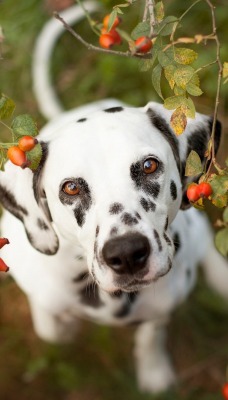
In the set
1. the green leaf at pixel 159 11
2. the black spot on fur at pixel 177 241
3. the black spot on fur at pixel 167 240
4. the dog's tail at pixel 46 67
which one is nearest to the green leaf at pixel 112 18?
the green leaf at pixel 159 11

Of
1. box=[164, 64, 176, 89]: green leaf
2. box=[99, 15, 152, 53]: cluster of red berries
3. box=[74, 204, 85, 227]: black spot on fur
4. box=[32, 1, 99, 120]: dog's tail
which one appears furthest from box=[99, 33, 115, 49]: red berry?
box=[32, 1, 99, 120]: dog's tail

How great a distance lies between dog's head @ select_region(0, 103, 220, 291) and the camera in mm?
1897

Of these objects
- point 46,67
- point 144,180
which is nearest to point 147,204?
point 144,180

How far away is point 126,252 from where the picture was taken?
1.84 meters

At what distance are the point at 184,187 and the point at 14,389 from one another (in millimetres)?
2109

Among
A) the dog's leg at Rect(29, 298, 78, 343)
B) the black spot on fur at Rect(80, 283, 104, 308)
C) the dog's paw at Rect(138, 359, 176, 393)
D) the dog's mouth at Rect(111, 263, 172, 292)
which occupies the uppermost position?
the dog's mouth at Rect(111, 263, 172, 292)

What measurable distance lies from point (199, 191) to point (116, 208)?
28 cm

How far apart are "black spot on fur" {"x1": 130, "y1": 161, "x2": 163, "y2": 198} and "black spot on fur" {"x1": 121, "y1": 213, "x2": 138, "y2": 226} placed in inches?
5.4

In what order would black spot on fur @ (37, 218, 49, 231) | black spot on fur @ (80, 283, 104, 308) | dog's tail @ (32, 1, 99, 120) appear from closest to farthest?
black spot on fur @ (37, 218, 49, 231)
black spot on fur @ (80, 283, 104, 308)
dog's tail @ (32, 1, 99, 120)

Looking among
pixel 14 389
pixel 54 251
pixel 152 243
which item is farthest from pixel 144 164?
pixel 14 389

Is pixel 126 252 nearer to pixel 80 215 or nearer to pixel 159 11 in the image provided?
pixel 80 215

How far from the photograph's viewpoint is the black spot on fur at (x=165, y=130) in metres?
2.15

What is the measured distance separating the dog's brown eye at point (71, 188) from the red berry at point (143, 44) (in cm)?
50

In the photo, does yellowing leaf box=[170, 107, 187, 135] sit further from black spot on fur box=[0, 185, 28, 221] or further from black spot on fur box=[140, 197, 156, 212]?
black spot on fur box=[0, 185, 28, 221]
